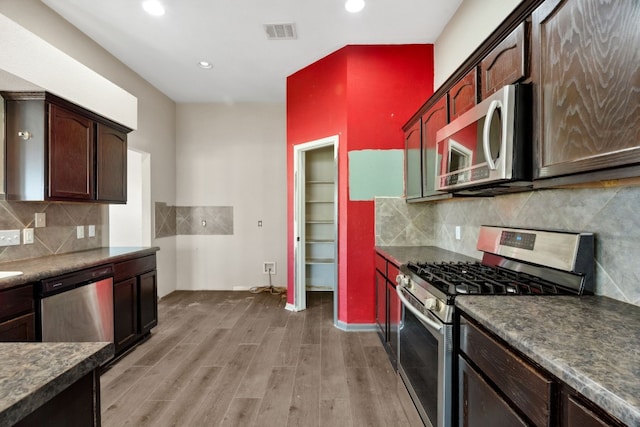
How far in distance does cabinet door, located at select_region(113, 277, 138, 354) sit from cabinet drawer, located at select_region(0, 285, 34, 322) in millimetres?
681

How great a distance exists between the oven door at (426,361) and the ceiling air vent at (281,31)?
2.52 m

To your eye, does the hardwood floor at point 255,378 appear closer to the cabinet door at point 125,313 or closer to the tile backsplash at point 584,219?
the cabinet door at point 125,313

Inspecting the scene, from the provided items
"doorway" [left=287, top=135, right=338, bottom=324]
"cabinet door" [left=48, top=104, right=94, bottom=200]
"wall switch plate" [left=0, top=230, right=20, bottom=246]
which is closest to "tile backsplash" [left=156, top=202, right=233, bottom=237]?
"doorway" [left=287, top=135, right=338, bottom=324]

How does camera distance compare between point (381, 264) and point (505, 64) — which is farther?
point (381, 264)

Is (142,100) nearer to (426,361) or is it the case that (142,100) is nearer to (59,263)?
(59,263)

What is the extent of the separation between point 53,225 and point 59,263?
615mm

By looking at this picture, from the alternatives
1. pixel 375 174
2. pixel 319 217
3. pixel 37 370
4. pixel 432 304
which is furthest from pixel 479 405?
pixel 319 217

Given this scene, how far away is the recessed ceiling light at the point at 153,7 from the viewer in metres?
2.50

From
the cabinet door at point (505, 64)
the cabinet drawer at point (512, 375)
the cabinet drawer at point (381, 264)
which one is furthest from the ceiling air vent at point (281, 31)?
the cabinet drawer at point (512, 375)

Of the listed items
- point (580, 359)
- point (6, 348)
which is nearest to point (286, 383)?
point (6, 348)

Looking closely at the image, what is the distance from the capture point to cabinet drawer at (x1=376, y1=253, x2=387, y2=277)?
259 centimetres

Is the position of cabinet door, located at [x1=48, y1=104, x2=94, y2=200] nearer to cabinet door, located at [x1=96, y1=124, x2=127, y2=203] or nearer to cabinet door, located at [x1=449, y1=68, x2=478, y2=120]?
cabinet door, located at [x1=96, y1=124, x2=127, y2=203]

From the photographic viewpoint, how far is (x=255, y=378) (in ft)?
7.41

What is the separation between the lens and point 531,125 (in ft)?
4.23
